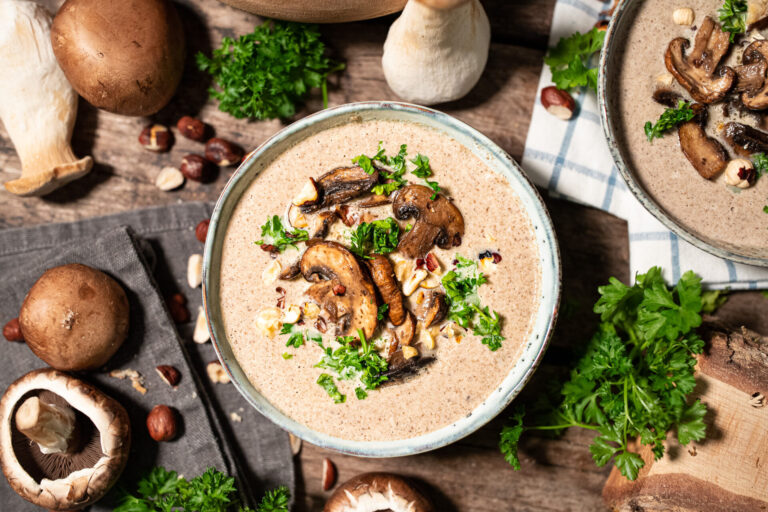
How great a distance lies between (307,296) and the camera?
168 centimetres

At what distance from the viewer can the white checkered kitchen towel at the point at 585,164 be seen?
1.91 metres

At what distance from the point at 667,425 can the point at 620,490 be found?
346mm

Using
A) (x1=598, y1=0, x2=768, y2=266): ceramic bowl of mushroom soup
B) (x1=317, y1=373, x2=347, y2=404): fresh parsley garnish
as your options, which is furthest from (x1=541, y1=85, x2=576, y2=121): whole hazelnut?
(x1=317, y1=373, x2=347, y2=404): fresh parsley garnish

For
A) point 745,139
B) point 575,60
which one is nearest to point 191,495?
point 575,60

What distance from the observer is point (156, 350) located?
6.41ft

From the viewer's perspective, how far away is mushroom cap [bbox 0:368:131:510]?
173 centimetres

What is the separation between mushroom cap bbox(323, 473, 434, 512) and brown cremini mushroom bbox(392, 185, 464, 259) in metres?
0.78

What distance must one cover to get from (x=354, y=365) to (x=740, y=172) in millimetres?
1267

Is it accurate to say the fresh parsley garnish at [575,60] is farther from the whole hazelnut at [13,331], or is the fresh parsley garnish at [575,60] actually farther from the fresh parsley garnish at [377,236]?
the whole hazelnut at [13,331]

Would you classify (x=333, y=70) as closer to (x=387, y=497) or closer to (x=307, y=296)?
(x=307, y=296)

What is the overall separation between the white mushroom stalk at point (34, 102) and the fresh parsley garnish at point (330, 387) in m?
1.09

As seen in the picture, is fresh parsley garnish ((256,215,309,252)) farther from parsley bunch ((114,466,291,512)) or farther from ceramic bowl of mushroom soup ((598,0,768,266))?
ceramic bowl of mushroom soup ((598,0,768,266))

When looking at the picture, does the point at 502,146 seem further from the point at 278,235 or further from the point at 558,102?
the point at 278,235

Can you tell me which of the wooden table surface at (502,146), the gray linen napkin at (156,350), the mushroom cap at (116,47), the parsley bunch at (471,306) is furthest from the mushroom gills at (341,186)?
the mushroom cap at (116,47)
